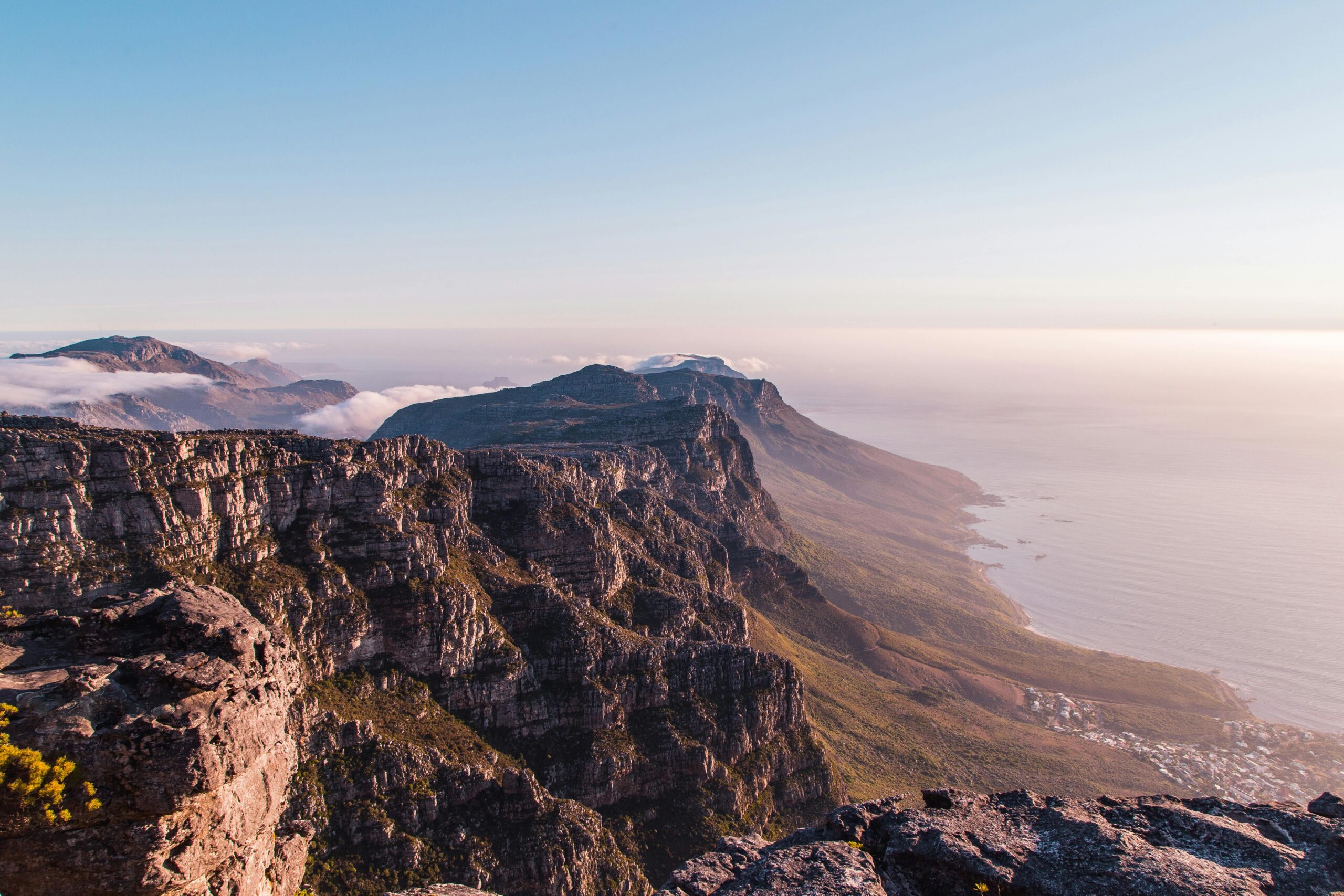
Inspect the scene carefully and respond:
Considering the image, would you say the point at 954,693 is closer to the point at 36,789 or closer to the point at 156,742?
the point at 156,742

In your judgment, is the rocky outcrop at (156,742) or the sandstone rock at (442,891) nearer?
the rocky outcrop at (156,742)

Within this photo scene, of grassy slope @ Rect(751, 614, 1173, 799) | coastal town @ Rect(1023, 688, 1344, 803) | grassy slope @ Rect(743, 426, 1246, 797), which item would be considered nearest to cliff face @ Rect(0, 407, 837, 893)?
grassy slope @ Rect(751, 614, 1173, 799)

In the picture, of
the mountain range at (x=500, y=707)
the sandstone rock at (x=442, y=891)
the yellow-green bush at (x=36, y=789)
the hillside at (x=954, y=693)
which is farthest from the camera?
the hillside at (x=954, y=693)

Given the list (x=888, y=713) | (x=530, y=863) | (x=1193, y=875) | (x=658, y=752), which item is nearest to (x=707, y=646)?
(x=658, y=752)

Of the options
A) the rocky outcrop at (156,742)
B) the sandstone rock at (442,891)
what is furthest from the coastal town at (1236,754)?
the rocky outcrop at (156,742)

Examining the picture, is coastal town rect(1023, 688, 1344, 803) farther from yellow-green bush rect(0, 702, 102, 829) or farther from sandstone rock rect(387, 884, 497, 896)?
yellow-green bush rect(0, 702, 102, 829)

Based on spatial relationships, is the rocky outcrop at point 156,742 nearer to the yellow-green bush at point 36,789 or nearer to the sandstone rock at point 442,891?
the yellow-green bush at point 36,789
